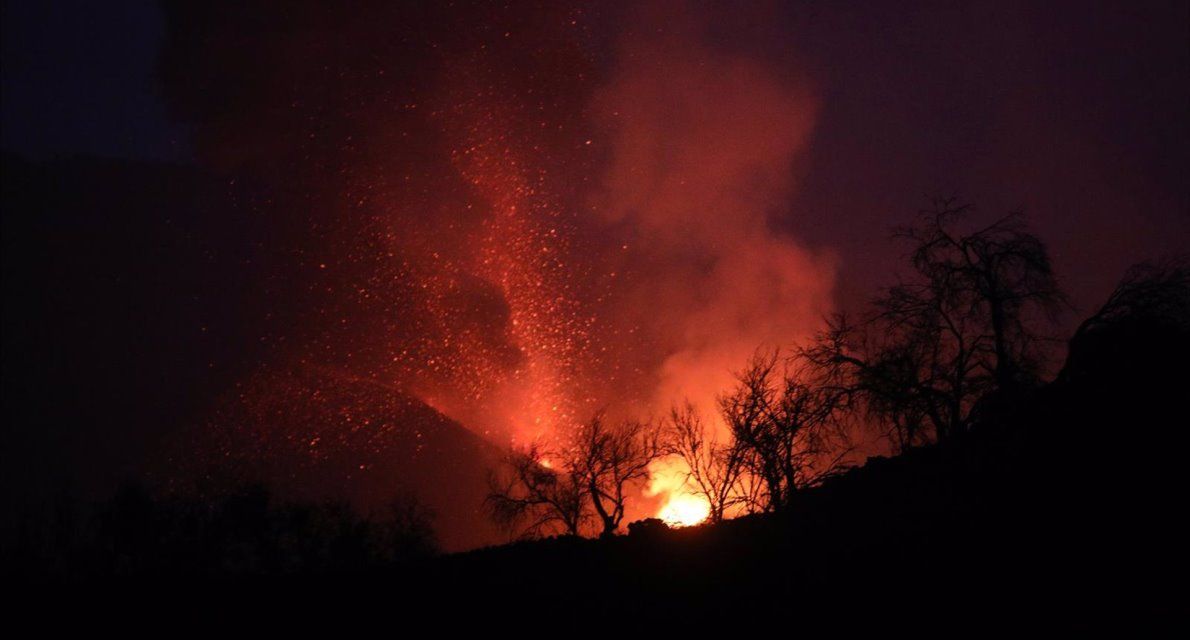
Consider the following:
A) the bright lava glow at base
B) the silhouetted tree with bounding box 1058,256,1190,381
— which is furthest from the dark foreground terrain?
the bright lava glow at base

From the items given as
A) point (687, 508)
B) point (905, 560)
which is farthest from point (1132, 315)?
point (687, 508)

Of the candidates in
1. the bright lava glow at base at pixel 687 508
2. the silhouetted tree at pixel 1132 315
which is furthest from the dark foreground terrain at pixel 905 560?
the bright lava glow at base at pixel 687 508

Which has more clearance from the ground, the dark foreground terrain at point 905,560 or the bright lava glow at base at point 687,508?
the bright lava glow at base at point 687,508

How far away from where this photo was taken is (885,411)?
77.2 ft

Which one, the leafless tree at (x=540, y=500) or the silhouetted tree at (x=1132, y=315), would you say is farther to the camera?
the leafless tree at (x=540, y=500)

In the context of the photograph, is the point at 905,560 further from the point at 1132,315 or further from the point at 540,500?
the point at 540,500

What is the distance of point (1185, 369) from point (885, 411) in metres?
9.40

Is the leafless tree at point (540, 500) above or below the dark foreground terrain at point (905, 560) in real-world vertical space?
above

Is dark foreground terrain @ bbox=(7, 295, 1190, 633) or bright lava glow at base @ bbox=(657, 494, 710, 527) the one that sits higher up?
bright lava glow at base @ bbox=(657, 494, 710, 527)

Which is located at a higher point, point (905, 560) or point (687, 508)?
point (687, 508)

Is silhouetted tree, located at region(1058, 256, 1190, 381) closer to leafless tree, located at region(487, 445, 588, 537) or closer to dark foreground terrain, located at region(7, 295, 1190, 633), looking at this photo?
dark foreground terrain, located at region(7, 295, 1190, 633)

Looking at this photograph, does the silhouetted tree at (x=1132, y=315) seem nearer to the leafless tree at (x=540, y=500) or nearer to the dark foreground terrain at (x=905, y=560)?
the dark foreground terrain at (x=905, y=560)

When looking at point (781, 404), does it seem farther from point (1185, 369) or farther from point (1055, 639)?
point (1055, 639)

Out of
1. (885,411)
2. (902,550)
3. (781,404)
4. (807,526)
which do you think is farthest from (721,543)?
(781,404)
